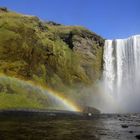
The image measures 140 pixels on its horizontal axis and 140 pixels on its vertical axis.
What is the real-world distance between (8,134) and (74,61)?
9723 centimetres

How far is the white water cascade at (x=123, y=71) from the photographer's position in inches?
5022

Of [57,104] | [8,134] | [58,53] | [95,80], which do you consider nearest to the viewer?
[8,134]

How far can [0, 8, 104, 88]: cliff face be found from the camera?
3979 inches

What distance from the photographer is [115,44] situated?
134125 millimetres

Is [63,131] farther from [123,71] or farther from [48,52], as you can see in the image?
[123,71]

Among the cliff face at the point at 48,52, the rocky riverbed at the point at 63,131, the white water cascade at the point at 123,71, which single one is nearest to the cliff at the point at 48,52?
the cliff face at the point at 48,52

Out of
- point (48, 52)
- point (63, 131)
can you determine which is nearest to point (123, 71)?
point (48, 52)

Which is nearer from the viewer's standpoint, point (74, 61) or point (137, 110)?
point (137, 110)

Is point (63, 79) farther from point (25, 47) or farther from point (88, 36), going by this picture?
point (88, 36)

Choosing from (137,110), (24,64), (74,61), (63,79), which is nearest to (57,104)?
(24,64)

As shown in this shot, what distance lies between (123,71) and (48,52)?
105 ft

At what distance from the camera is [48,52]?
11494 cm

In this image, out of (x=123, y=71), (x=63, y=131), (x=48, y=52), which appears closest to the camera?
(x=63, y=131)

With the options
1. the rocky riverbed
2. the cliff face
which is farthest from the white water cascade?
the rocky riverbed
